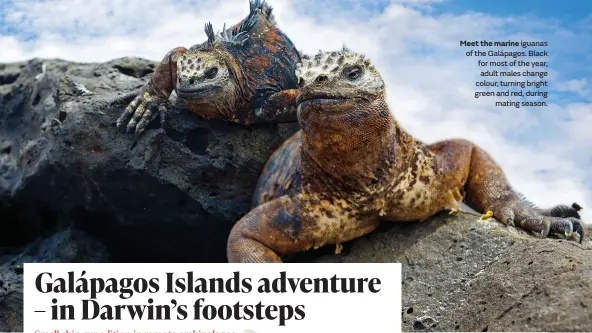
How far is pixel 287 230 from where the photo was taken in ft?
15.4

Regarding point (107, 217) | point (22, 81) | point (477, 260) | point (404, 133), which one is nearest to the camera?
Result: point (477, 260)

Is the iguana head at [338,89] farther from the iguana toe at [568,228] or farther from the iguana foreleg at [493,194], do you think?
the iguana toe at [568,228]

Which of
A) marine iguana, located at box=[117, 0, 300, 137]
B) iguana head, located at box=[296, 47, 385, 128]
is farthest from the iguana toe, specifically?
marine iguana, located at box=[117, 0, 300, 137]

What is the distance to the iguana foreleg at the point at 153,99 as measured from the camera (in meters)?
5.62

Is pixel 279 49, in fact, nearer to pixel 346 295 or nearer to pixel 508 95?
pixel 508 95

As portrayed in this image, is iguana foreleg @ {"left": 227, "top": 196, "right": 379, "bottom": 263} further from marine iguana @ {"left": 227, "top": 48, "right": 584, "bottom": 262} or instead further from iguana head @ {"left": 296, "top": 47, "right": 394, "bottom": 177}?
iguana head @ {"left": 296, "top": 47, "right": 394, "bottom": 177}

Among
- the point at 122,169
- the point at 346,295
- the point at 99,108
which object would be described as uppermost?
the point at 99,108

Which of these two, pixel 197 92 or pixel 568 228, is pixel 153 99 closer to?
pixel 197 92

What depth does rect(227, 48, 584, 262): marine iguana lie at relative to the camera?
416 centimetres

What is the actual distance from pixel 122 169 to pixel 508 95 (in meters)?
2.81

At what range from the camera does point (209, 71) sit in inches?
216

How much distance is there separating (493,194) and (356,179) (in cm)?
106

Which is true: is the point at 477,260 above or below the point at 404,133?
below

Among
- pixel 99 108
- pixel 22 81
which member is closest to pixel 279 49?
pixel 99 108
